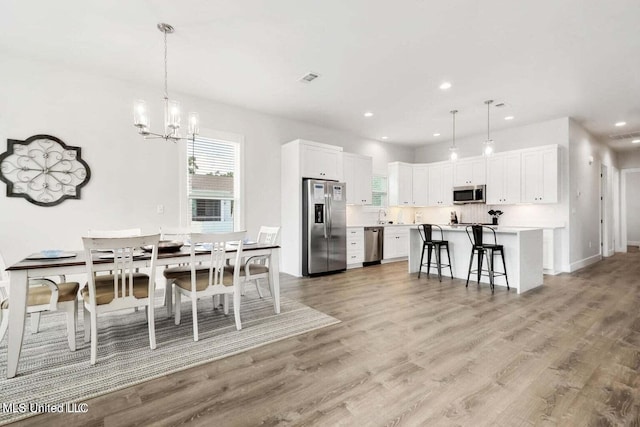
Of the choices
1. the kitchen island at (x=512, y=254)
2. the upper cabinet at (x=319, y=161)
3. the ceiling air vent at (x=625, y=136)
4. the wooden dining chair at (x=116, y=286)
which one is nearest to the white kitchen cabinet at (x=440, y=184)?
the kitchen island at (x=512, y=254)

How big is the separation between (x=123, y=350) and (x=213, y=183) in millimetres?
2999

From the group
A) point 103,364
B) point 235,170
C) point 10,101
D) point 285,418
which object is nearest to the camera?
point 285,418

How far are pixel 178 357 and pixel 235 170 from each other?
11.4ft

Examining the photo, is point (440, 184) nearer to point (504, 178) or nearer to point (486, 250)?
point (504, 178)

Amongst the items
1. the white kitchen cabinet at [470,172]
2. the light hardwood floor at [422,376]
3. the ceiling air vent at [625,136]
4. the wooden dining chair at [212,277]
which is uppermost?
the ceiling air vent at [625,136]

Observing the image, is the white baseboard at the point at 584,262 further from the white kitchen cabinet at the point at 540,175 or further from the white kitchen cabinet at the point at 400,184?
the white kitchen cabinet at the point at 400,184

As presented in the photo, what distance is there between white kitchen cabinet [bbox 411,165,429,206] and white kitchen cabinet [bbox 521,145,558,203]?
86.3 inches

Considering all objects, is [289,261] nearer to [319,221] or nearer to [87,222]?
[319,221]

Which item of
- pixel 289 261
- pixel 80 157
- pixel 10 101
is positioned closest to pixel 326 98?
pixel 289 261

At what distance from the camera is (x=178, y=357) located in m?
2.43

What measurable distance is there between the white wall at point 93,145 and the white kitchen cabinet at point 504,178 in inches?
205

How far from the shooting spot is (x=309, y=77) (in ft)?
13.6

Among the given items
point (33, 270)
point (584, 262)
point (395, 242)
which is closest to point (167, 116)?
point (33, 270)

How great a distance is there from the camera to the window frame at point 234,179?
472 cm
